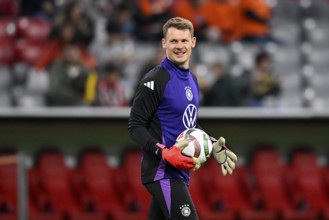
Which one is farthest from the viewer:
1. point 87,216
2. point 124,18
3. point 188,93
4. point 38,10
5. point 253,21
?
point 253,21

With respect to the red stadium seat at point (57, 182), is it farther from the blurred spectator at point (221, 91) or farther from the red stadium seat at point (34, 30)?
the blurred spectator at point (221, 91)

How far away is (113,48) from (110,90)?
734mm

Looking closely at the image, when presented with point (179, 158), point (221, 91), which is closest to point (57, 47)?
point (221, 91)

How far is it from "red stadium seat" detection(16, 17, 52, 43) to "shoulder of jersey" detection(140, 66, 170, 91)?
22.9 ft

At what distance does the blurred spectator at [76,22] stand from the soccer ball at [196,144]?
6.88m

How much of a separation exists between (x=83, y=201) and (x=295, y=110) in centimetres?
357

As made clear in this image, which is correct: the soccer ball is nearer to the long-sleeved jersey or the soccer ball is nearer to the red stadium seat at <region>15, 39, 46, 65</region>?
the long-sleeved jersey

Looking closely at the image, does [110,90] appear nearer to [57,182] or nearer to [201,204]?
[57,182]

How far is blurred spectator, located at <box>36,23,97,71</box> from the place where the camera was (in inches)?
528

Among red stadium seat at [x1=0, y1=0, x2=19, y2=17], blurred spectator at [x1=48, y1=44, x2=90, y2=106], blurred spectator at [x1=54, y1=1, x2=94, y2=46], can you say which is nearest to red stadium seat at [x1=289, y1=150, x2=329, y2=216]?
blurred spectator at [x1=48, y1=44, x2=90, y2=106]

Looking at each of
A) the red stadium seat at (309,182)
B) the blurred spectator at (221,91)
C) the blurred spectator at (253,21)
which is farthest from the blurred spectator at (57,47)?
the red stadium seat at (309,182)

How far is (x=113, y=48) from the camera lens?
1379 centimetres

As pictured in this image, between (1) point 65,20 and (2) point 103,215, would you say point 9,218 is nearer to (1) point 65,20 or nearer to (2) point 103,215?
(2) point 103,215

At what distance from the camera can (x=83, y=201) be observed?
1344cm
